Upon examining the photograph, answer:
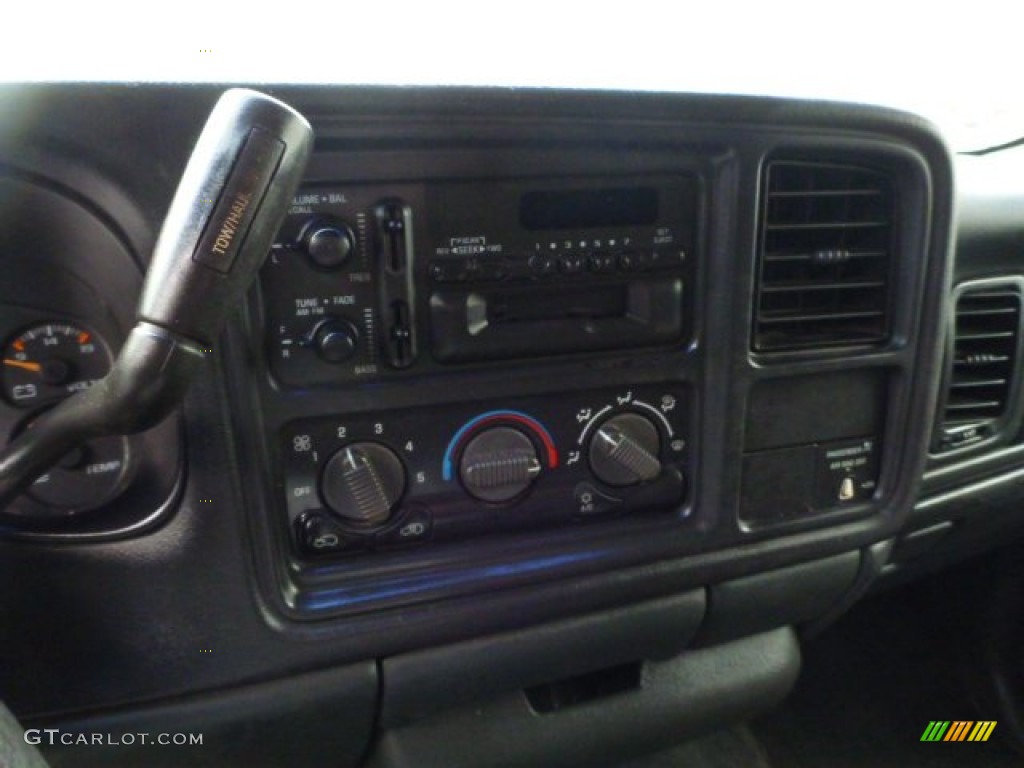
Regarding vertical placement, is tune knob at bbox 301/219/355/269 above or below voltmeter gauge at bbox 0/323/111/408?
above

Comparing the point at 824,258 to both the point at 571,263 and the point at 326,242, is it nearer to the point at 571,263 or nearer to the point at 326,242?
the point at 571,263

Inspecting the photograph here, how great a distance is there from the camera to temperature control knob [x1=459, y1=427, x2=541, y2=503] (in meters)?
0.83

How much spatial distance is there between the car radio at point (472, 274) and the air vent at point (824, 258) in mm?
111

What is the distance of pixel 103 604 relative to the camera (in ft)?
2.45

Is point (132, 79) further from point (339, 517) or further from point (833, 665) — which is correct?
point (833, 665)

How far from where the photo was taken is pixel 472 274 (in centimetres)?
78

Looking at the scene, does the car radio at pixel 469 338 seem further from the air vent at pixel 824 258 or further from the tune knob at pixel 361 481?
the air vent at pixel 824 258

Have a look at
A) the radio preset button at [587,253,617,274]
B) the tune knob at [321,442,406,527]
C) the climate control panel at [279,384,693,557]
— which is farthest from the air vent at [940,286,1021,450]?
the tune knob at [321,442,406,527]

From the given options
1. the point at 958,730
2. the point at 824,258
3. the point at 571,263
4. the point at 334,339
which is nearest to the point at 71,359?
the point at 334,339

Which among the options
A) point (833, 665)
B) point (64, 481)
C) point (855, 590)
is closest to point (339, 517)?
point (64, 481)

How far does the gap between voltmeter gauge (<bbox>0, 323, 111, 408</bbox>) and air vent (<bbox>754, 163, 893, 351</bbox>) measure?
0.63m

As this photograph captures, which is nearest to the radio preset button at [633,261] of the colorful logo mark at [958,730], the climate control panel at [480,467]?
the climate control panel at [480,467]

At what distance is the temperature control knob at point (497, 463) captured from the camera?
0.83 metres

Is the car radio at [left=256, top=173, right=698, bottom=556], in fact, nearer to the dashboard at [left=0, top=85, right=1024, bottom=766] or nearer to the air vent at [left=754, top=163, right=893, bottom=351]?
the dashboard at [left=0, top=85, right=1024, bottom=766]
